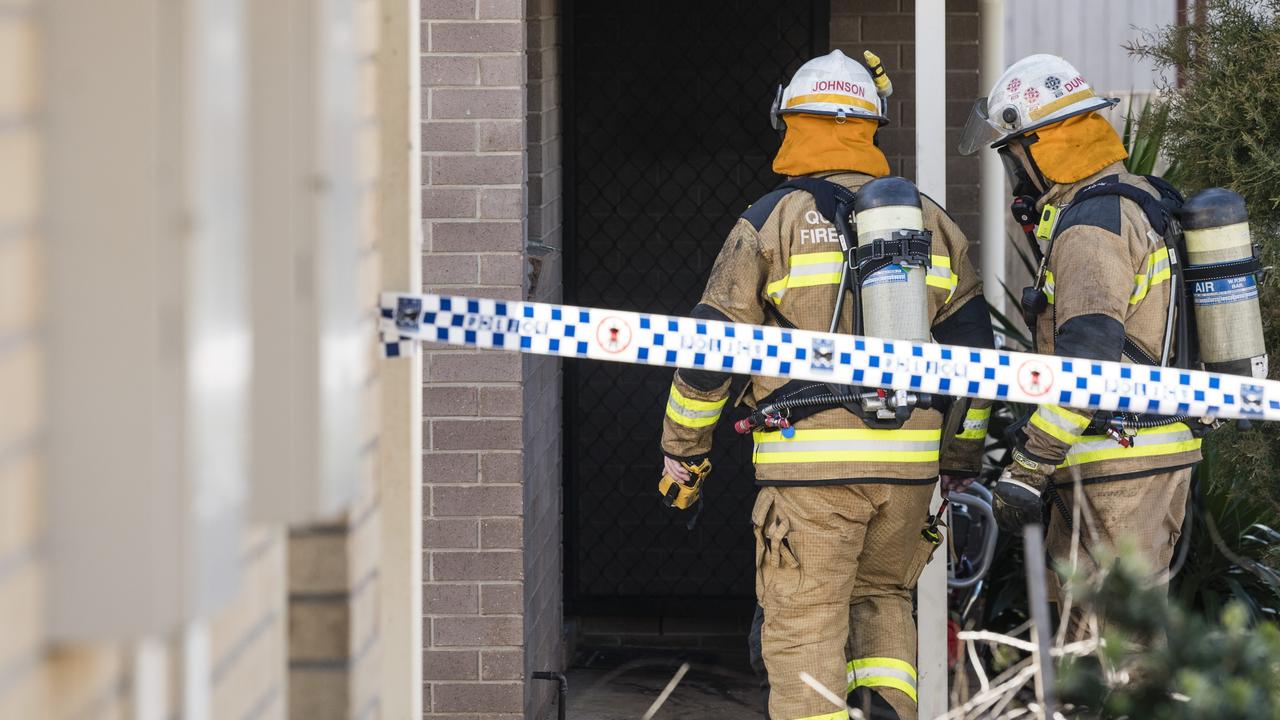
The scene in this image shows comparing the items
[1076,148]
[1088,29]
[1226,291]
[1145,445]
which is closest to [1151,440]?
[1145,445]

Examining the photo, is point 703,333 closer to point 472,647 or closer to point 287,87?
point 472,647

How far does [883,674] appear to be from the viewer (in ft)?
15.6

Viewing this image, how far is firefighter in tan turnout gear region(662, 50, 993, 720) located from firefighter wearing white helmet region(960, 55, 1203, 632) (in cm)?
30

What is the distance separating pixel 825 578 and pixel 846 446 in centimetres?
40

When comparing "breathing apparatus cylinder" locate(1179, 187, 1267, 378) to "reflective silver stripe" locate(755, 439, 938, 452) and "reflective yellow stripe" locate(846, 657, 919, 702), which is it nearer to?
"reflective silver stripe" locate(755, 439, 938, 452)

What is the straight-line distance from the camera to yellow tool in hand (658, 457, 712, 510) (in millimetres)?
4801

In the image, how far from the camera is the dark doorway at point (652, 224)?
680 cm

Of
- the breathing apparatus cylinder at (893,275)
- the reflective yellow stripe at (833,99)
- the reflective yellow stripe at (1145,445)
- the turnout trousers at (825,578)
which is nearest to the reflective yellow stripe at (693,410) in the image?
the turnout trousers at (825,578)

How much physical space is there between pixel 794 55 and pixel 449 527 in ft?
9.15

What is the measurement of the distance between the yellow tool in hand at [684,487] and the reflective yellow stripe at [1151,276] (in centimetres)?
138

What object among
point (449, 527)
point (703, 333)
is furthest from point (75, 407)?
point (449, 527)

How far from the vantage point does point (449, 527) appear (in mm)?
5160

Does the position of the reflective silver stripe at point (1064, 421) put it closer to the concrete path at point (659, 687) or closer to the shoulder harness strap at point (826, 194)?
the shoulder harness strap at point (826, 194)

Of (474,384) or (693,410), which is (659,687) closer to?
(474,384)
